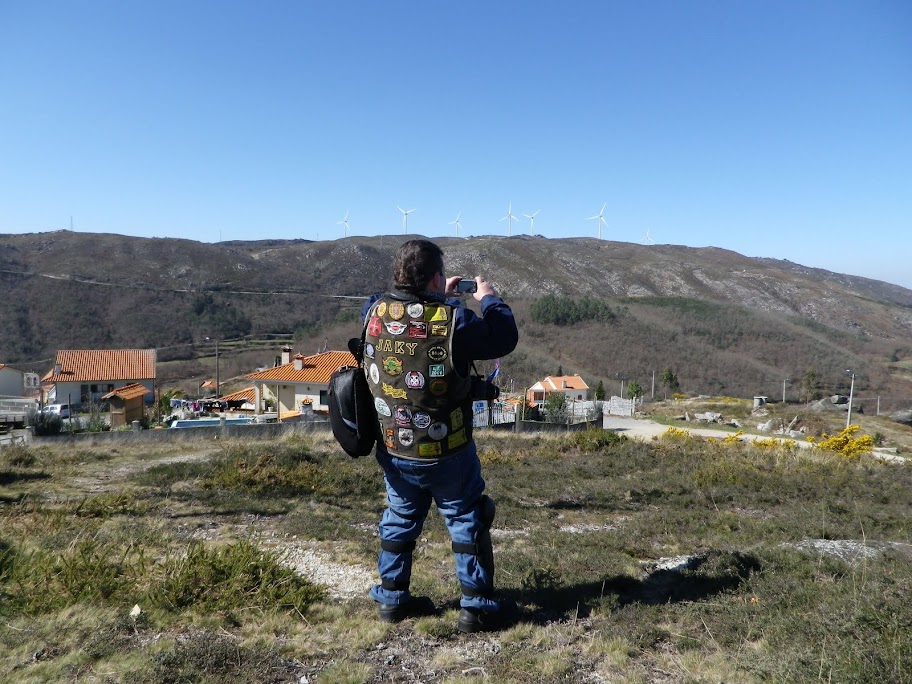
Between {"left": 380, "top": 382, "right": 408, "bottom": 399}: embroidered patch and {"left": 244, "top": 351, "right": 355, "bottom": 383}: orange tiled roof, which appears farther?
{"left": 244, "top": 351, "right": 355, "bottom": 383}: orange tiled roof

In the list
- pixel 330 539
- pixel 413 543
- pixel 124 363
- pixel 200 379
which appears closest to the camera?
pixel 413 543

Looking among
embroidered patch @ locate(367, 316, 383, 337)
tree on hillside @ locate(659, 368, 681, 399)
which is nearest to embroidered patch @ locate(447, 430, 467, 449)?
embroidered patch @ locate(367, 316, 383, 337)

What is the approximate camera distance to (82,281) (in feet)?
336

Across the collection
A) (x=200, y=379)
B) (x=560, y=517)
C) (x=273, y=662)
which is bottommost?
(x=200, y=379)

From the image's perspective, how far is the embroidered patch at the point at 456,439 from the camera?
10.1ft

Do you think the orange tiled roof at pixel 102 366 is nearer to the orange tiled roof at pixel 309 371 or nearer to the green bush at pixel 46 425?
the orange tiled roof at pixel 309 371

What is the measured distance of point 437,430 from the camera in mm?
3064

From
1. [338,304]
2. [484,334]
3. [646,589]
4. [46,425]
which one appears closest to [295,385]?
[46,425]

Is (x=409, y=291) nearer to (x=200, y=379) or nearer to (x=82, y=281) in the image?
(x=200, y=379)

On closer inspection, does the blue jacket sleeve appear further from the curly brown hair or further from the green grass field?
the green grass field

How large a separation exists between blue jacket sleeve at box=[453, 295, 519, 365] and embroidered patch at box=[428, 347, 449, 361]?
0.05 meters

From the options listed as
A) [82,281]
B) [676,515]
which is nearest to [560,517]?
[676,515]

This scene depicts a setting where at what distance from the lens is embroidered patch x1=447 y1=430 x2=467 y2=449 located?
3092 millimetres

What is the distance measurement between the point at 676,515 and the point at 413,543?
12.3 feet
